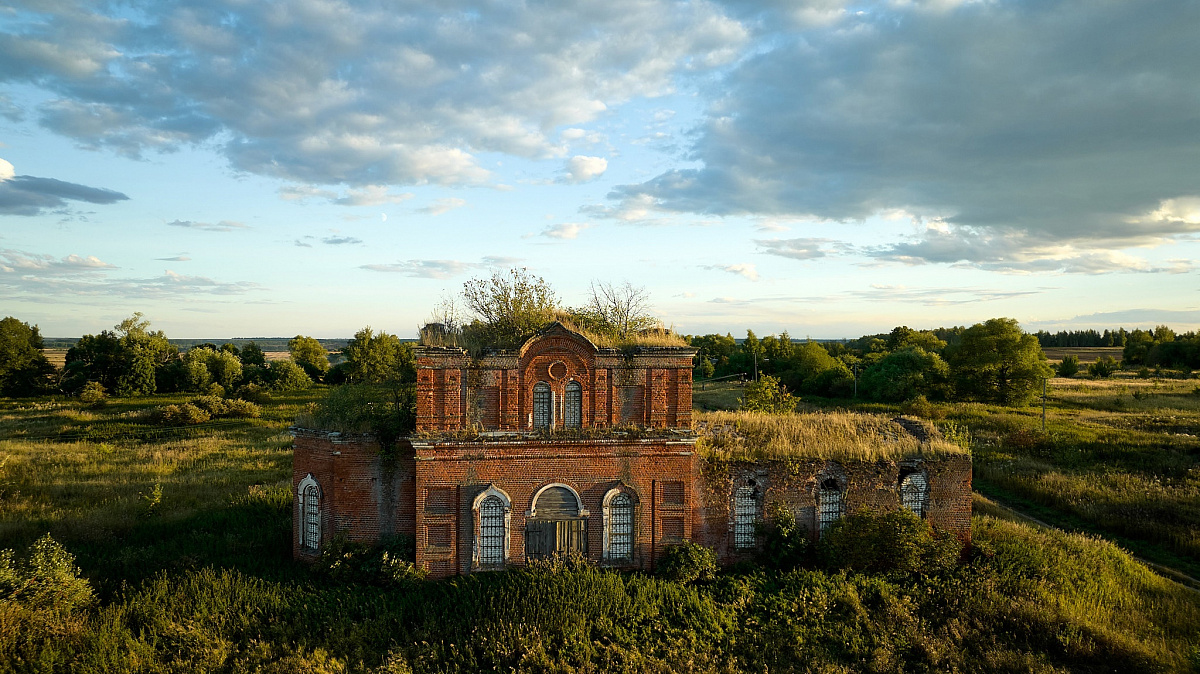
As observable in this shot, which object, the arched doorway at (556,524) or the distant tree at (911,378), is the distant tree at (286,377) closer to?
the arched doorway at (556,524)

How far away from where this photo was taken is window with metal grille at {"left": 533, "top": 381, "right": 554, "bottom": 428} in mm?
17094

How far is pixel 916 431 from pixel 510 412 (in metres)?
15.2

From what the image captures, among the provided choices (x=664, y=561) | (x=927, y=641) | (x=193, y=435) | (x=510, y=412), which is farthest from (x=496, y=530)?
(x=193, y=435)

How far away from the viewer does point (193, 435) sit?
45.3 meters

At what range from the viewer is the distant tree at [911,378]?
185 feet

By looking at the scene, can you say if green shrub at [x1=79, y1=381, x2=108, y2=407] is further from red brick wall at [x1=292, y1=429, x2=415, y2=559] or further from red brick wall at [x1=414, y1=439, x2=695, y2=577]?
red brick wall at [x1=414, y1=439, x2=695, y2=577]

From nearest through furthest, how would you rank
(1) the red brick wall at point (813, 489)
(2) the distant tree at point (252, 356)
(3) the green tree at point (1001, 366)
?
1. (1) the red brick wall at point (813, 489)
2. (3) the green tree at point (1001, 366)
3. (2) the distant tree at point (252, 356)

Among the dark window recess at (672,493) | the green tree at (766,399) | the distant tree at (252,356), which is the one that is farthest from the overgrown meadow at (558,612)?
the distant tree at (252,356)

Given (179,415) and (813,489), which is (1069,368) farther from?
(179,415)

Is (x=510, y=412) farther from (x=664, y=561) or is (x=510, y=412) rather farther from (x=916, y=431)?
(x=916, y=431)

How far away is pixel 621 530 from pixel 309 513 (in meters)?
9.73

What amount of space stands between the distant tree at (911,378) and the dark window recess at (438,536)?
51.6 metres

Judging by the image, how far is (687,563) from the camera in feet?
55.3

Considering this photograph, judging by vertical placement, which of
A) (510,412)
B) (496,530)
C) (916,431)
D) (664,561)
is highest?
(510,412)
